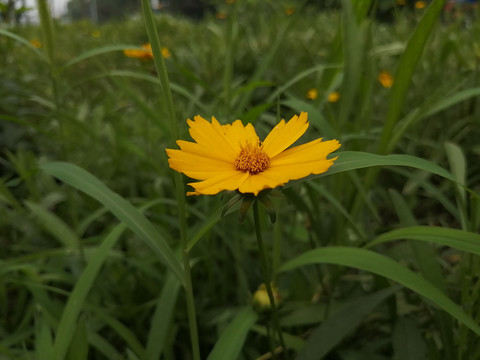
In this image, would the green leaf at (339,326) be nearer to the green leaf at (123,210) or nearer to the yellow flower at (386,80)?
the green leaf at (123,210)

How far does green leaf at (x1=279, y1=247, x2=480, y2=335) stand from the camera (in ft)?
1.57

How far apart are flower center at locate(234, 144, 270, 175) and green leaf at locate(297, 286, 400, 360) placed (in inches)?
9.1

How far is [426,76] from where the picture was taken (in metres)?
1.39

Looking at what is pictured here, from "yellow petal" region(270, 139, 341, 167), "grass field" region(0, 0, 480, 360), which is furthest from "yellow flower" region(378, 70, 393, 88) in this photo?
"yellow petal" region(270, 139, 341, 167)

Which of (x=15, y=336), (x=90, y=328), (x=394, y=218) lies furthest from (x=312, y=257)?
(x=394, y=218)

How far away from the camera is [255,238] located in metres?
0.87

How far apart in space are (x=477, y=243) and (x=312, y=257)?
20 cm

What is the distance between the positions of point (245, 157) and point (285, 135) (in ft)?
0.16

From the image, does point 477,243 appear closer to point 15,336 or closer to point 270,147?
point 270,147

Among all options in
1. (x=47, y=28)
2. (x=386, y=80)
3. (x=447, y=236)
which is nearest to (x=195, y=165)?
(x=447, y=236)

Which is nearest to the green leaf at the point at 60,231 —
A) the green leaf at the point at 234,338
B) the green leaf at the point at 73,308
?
the green leaf at the point at 73,308

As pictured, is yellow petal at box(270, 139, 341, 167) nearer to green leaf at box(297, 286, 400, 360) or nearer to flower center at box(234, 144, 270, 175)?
flower center at box(234, 144, 270, 175)

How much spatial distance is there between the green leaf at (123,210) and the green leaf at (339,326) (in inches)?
7.0

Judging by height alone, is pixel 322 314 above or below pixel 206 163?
below
